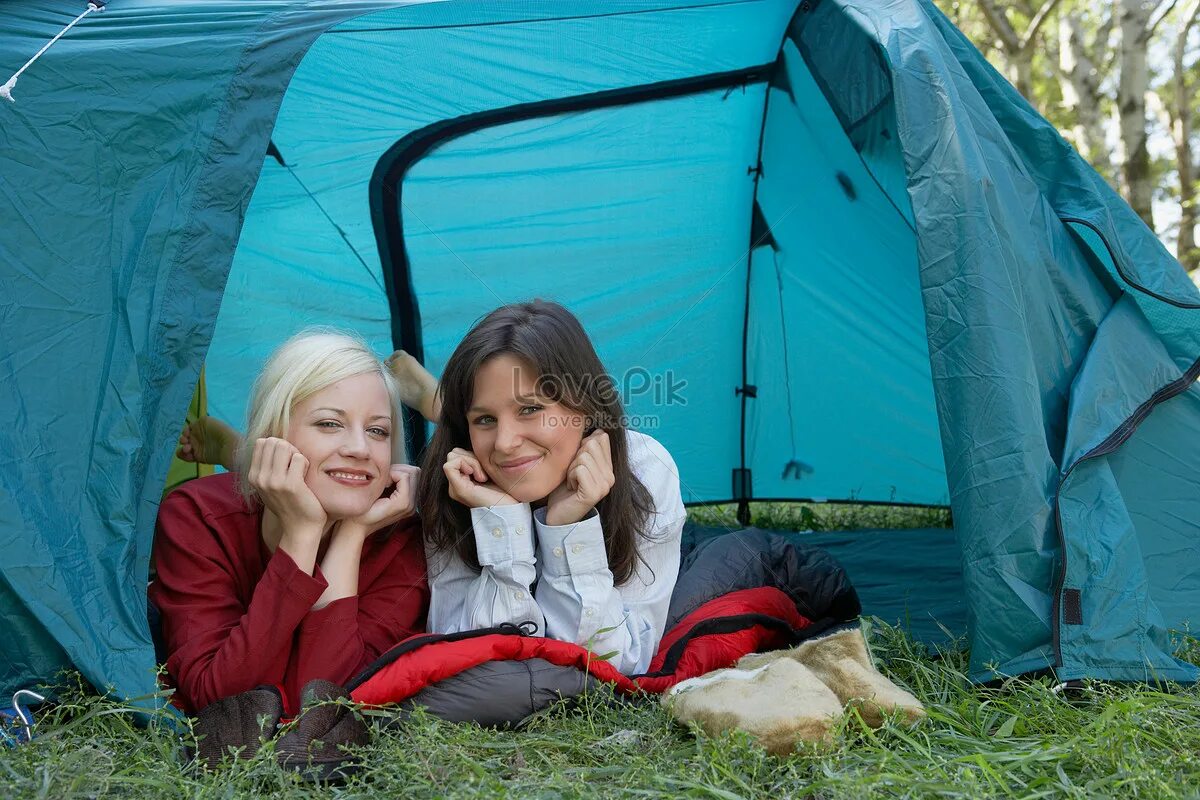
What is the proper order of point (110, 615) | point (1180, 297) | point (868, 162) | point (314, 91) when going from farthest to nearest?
1. point (314, 91)
2. point (868, 162)
3. point (1180, 297)
4. point (110, 615)

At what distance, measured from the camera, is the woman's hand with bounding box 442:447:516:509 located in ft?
7.04

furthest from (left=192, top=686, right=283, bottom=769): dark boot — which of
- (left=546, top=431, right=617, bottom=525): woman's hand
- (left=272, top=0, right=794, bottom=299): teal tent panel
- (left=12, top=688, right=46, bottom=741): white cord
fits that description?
(left=272, top=0, right=794, bottom=299): teal tent panel

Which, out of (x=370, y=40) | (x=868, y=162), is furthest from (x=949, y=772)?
(x=370, y=40)

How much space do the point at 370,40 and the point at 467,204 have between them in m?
0.79

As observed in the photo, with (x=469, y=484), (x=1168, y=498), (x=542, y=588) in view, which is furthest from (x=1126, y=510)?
(x=469, y=484)

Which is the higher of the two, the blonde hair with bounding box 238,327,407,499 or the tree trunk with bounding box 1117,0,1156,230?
the tree trunk with bounding box 1117,0,1156,230

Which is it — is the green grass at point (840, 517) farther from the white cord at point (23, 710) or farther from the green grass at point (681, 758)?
the white cord at point (23, 710)

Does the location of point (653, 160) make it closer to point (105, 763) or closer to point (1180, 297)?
point (1180, 297)

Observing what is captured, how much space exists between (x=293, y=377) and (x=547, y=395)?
533mm

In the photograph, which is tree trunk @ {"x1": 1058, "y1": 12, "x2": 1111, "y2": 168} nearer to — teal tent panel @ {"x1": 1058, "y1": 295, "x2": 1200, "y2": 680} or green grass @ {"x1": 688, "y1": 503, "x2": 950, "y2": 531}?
green grass @ {"x1": 688, "y1": 503, "x2": 950, "y2": 531}

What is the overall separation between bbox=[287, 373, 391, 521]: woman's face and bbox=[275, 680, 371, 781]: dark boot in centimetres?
39

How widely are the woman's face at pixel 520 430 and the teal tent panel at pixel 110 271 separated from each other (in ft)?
1.94

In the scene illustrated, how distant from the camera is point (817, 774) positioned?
1648 millimetres

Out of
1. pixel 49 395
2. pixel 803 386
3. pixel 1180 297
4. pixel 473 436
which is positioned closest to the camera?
pixel 49 395
